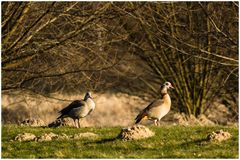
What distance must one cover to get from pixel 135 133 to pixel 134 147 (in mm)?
805

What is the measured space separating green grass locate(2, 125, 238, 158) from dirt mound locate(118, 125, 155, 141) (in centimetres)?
15

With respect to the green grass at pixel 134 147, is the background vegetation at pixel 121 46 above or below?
above

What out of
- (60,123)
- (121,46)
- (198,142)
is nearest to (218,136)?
(198,142)

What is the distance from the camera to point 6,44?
20.4 m

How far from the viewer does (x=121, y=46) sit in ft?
97.4

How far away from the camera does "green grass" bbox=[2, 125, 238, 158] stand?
13359 mm

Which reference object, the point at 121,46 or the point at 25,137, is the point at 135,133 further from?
the point at 121,46

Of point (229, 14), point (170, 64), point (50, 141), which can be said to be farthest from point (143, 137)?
point (170, 64)

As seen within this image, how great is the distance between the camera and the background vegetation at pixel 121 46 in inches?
798

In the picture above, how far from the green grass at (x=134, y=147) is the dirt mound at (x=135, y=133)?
150mm

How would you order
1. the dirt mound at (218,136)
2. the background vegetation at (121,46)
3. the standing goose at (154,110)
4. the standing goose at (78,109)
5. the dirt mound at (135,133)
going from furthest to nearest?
the background vegetation at (121,46) < the standing goose at (78,109) < the standing goose at (154,110) < the dirt mound at (135,133) < the dirt mound at (218,136)

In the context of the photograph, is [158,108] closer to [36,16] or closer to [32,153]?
[32,153]

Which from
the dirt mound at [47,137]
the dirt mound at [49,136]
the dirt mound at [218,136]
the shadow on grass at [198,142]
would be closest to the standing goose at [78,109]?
the dirt mound at [49,136]

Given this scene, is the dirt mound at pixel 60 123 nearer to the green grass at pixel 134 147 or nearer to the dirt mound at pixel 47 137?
the green grass at pixel 134 147
